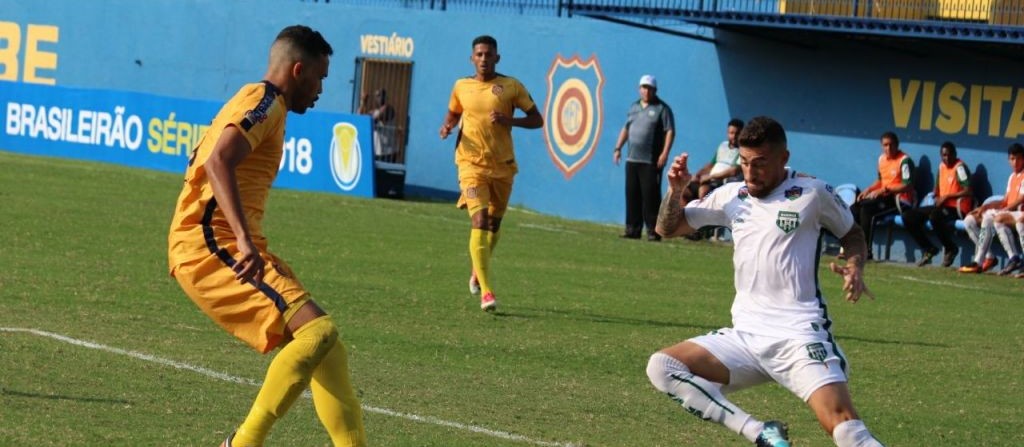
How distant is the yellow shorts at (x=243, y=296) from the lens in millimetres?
6672

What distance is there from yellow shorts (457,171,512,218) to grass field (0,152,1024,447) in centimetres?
80

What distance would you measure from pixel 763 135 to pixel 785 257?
0.55 meters

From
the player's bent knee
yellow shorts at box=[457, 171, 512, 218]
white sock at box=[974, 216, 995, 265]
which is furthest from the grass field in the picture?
the player's bent knee

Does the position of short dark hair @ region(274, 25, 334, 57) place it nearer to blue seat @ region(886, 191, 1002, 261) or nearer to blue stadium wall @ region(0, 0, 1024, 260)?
blue seat @ region(886, 191, 1002, 261)

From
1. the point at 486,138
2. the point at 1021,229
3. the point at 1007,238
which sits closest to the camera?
the point at 486,138

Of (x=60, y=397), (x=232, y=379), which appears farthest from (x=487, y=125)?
(x=60, y=397)

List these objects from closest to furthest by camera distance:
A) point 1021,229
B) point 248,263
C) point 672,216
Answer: point 248,263
point 672,216
point 1021,229

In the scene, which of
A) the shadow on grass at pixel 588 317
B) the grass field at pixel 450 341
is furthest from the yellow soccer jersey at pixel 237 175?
the shadow on grass at pixel 588 317

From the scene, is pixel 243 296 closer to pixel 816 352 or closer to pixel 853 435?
pixel 816 352

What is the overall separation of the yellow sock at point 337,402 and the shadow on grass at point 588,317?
6.34 meters

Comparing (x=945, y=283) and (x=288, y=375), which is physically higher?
(x=288, y=375)

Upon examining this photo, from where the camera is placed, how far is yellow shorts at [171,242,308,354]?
6.67 meters

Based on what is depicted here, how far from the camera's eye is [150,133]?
99.7ft

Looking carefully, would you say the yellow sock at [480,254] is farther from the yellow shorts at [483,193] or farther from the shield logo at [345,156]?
the shield logo at [345,156]
